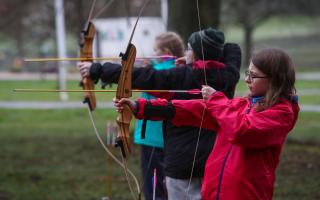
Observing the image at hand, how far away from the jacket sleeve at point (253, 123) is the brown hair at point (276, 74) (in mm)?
48

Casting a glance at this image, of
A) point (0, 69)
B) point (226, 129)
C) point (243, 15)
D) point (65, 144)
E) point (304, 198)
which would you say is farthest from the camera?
point (0, 69)

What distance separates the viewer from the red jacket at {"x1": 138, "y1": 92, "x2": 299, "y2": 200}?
2414 mm

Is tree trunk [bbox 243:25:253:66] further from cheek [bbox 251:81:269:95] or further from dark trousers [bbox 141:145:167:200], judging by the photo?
cheek [bbox 251:81:269:95]

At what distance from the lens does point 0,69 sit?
3497 cm

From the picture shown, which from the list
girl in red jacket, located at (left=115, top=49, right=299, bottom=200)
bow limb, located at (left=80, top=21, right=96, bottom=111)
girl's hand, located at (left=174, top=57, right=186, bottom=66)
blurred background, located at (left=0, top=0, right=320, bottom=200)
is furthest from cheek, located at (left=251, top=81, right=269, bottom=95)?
blurred background, located at (left=0, top=0, right=320, bottom=200)

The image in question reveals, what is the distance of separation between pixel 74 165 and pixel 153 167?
12.8 ft

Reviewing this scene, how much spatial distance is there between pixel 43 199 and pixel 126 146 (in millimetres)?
3275

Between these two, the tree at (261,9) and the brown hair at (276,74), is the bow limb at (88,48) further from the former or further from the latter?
the tree at (261,9)

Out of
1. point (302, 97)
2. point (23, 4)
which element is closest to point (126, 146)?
point (23, 4)

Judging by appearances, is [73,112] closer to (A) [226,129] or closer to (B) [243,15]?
(A) [226,129]

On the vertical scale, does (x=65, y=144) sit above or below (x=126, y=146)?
below

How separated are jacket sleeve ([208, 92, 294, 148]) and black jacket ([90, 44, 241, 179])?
30.4 inches

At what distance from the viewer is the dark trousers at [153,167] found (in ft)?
Answer: 12.8

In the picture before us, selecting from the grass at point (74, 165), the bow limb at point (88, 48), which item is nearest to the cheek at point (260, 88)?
the bow limb at point (88, 48)
